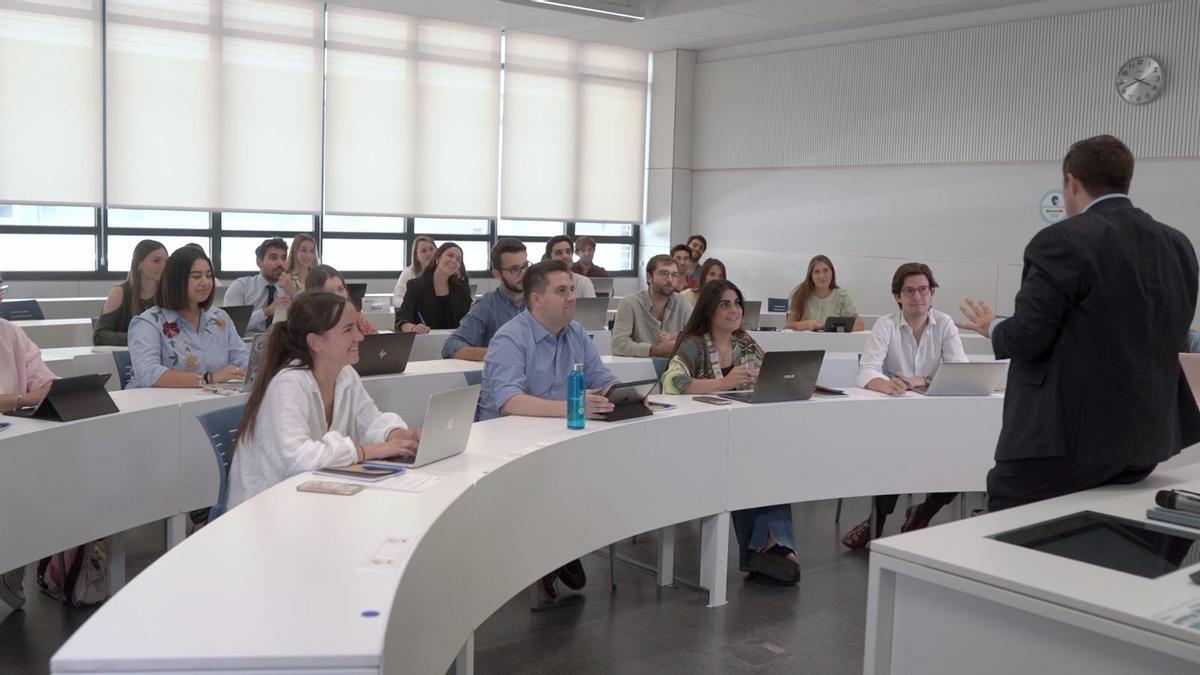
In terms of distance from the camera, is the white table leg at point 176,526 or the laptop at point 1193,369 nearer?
the white table leg at point 176,526

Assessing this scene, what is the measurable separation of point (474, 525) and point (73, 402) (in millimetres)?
1566

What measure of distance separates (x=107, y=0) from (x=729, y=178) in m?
6.59

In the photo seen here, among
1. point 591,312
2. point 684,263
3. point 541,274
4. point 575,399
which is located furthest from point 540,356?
point 684,263

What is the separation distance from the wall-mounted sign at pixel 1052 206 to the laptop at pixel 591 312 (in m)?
4.58

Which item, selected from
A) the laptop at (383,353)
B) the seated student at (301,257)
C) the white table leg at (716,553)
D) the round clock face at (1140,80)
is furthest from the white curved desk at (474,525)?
the round clock face at (1140,80)

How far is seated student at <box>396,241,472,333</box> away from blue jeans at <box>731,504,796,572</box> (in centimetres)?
268

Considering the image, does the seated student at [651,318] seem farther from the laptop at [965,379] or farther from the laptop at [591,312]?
the laptop at [965,379]

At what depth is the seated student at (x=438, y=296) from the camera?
21.6 feet

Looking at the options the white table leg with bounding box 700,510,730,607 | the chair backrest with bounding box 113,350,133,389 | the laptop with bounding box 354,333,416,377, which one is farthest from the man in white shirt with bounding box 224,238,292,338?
the white table leg with bounding box 700,510,730,607

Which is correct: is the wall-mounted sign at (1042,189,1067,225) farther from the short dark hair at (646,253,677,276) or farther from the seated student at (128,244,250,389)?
the seated student at (128,244,250,389)

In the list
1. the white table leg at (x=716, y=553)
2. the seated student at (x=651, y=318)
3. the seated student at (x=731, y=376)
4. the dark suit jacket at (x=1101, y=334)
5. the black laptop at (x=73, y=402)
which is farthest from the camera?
the seated student at (x=651, y=318)

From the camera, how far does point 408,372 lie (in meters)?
4.92

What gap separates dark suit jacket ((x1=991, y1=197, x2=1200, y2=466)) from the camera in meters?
2.66

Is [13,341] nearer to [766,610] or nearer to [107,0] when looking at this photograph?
[766,610]
